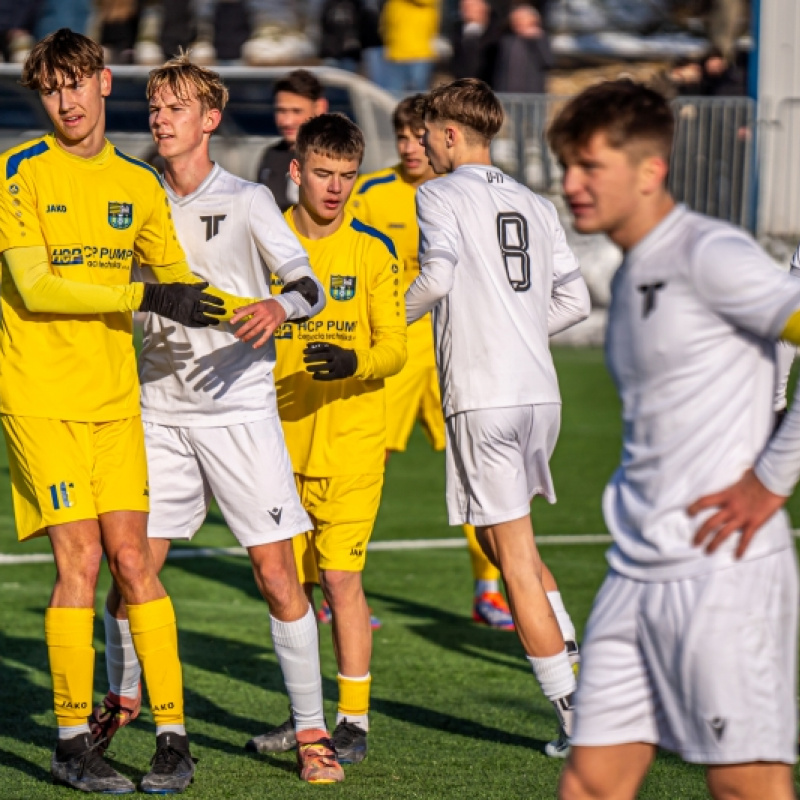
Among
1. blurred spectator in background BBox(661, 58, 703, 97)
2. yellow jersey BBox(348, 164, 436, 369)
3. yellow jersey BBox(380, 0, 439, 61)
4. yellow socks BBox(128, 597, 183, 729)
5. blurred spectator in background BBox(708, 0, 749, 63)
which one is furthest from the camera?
blurred spectator in background BBox(708, 0, 749, 63)

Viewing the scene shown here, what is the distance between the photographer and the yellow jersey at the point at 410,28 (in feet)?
63.0

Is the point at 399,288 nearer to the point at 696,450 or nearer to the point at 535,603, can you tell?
the point at 535,603

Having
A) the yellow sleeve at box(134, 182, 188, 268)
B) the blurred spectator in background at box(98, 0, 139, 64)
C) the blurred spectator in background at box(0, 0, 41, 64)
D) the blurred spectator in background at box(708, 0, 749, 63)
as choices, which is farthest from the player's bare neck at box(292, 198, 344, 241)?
the blurred spectator in background at box(708, 0, 749, 63)

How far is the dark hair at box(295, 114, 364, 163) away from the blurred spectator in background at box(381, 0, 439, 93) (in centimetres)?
1365

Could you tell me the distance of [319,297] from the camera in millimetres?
5406

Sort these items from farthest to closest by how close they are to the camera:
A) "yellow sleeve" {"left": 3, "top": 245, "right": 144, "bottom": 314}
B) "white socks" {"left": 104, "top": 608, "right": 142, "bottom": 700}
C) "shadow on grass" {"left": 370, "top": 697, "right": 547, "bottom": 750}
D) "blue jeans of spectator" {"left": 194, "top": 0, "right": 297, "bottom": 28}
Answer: "blue jeans of spectator" {"left": 194, "top": 0, "right": 297, "bottom": 28}
"shadow on grass" {"left": 370, "top": 697, "right": 547, "bottom": 750}
"white socks" {"left": 104, "top": 608, "right": 142, "bottom": 700}
"yellow sleeve" {"left": 3, "top": 245, "right": 144, "bottom": 314}

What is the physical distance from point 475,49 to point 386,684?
44.2ft

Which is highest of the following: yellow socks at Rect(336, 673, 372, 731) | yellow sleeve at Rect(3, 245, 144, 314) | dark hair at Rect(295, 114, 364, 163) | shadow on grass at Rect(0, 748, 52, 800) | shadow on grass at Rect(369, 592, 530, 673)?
dark hair at Rect(295, 114, 364, 163)

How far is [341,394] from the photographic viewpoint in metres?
6.01

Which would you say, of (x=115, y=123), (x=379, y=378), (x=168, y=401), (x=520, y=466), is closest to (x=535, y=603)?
(x=520, y=466)

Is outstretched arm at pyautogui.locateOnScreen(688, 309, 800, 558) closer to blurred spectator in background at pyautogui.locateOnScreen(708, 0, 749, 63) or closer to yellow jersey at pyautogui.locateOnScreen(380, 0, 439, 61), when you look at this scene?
yellow jersey at pyautogui.locateOnScreen(380, 0, 439, 61)

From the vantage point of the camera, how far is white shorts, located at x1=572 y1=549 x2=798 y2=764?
347 centimetres

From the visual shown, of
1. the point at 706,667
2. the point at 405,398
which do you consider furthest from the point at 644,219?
the point at 405,398

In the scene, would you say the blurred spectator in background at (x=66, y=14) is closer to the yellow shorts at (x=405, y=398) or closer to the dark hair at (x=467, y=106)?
the yellow shorts at (x=405, y=398)
